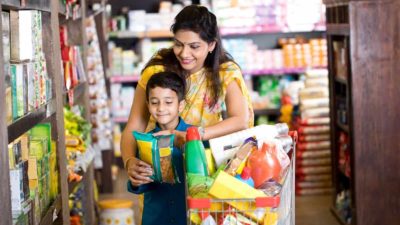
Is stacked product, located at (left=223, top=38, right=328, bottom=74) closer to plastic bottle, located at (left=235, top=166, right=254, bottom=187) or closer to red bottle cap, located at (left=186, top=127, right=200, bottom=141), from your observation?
red bottle cap, located at (left=186, top=127, right=200, bottom=141)

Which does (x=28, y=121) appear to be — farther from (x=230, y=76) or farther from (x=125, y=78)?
(x=125, y=78)

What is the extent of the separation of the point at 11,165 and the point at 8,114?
27 cm

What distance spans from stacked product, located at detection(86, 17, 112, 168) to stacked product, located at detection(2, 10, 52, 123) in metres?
3.04

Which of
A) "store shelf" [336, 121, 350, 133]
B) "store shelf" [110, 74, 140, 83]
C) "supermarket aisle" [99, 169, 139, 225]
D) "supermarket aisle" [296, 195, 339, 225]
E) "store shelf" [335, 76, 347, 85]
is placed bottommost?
"supermarket aisle" [296, 195, 339, 225]

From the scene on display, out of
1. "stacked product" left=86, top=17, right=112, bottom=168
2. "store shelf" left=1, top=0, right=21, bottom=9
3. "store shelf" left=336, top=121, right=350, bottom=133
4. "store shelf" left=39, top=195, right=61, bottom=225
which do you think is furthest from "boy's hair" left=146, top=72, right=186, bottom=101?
"stacked product" left=86, top=17, right=112, bottom=168

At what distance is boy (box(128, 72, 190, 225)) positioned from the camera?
3.55 m

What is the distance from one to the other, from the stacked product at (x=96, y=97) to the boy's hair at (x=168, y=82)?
387cm

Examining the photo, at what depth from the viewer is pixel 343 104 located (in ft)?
23.5

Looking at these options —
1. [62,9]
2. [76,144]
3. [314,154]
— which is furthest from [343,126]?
[62,9]

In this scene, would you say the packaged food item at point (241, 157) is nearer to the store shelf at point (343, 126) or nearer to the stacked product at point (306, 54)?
the store shelf at point (343, 126)

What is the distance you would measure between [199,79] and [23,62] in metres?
0.79

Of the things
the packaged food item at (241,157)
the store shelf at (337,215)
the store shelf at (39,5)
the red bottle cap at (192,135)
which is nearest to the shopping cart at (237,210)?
the packaged food item at (241,157)

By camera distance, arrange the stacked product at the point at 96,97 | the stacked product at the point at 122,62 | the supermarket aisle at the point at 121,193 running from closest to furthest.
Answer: the stacked product at the point at 96,97
the supermarket aisle at the point at 121,193
the stacked product at the point at 122,62

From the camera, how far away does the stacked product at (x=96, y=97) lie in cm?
755
